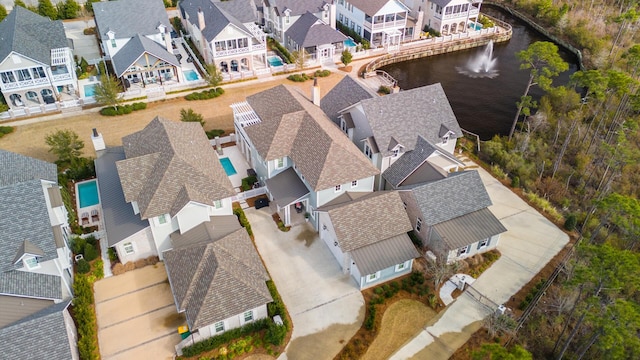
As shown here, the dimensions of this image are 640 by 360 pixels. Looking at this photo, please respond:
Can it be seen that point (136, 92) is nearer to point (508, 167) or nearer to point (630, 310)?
point (508, 167)

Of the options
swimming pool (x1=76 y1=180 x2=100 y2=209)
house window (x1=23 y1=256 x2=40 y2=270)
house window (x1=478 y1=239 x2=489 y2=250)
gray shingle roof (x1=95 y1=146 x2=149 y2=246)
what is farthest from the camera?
swimming pool (x1=76 y1=180 x2=100 y2=209)

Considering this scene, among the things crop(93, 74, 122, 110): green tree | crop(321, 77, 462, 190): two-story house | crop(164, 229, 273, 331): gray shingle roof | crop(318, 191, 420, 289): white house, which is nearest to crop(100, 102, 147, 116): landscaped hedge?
crop(93, 74, 122, 110): green tree

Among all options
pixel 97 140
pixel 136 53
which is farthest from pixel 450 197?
pixel 136 53

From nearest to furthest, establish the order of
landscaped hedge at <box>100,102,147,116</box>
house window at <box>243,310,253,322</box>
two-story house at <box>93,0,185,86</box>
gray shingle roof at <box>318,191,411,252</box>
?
house window at <box>243,310,253,322</box> → gray shingle roof at <box>318,191,411,252</box> → landscaped hedge at <box>100,102,147,116</box> → two-story house at <box>93,0,185,86</box>

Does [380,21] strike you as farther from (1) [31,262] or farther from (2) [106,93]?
(1) [31,262]

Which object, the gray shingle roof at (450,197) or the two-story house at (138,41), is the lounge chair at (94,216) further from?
the gray shingle roof at (450,197)

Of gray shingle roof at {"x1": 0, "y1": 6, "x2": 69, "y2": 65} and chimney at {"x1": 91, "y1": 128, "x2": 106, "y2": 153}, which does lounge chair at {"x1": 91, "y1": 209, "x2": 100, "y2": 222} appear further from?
gray shingle roof at {"x1": 0, "y1": 6, "x2": 69, "y2": 65}

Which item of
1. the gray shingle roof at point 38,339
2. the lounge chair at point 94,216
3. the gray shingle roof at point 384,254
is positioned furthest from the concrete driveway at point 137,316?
the gray shingle roof at point 384,254
